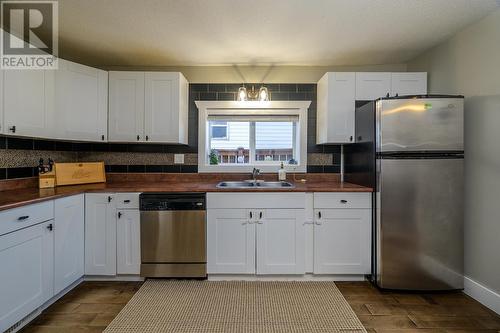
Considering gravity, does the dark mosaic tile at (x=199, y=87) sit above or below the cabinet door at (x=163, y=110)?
above

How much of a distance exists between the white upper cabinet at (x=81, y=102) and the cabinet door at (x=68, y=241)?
696 millimetres

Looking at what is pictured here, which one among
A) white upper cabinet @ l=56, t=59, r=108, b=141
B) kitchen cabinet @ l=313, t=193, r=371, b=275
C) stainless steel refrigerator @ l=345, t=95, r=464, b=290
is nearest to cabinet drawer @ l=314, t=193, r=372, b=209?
kitchen cabinet @ l=313, t=193, r=371, b=275

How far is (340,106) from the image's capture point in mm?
2707

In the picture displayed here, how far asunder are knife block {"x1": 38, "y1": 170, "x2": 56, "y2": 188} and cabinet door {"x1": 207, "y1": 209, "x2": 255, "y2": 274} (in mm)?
1586

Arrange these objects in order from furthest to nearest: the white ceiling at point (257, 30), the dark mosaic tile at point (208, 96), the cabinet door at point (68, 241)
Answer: the dark mosaic tile at point (208, 96) < the cabinet door at point (68, 241) < the white ceiling at point (257, 30)

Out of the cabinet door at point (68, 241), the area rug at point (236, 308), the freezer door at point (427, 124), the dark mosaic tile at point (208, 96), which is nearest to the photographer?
the area rug at point (236, 308)

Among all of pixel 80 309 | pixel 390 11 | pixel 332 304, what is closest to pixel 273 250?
pixel 332 304

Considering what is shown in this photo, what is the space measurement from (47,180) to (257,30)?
2.47 metres

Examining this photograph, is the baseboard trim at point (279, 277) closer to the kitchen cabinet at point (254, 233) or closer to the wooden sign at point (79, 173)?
the kitchen cabinet at point (254, 233)

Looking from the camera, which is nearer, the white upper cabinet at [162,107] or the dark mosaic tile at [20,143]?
the dark mosaic tile at [20,143]

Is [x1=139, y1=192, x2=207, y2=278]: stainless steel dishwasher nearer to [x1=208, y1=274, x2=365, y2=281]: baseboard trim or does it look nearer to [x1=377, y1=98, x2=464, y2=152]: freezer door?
[x1=208, y1=274, x2=365, y2=281]: baseboard trim

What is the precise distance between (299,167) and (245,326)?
1831 millimetres

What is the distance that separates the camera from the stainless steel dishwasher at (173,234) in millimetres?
2332

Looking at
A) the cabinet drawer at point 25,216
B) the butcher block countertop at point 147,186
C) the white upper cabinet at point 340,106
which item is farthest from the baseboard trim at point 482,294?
the cabinet drawer at point 25,216
